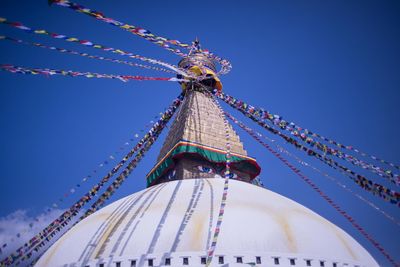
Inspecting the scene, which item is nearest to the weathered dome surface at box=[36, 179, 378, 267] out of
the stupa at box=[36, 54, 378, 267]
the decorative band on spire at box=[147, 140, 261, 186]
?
the stupa at box=[36, 54, 378, 267]

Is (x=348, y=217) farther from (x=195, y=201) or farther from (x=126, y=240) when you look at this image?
(x=126, y=240)

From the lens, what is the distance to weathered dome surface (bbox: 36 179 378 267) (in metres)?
5.22

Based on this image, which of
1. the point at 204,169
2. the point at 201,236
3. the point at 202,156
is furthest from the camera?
the point at 204,169

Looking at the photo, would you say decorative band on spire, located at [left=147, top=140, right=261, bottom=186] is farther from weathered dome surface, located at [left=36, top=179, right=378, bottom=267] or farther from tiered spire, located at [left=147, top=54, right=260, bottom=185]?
weathered dome surface, located at [left=36, top=179, right=378, bottom=267]

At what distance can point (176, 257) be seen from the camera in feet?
16.9

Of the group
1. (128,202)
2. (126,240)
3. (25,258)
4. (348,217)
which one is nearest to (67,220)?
(25,258)

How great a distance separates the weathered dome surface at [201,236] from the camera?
5223 mm

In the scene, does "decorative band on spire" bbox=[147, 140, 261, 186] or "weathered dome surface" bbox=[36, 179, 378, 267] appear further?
"decorative band on spire" bbox=[147, 140, 261, 186]

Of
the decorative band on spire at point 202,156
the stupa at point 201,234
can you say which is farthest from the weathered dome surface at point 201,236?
the decorative band on spire at point 202,156

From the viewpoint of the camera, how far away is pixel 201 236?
536cm

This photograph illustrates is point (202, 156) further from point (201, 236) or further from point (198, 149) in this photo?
point (201, 236)

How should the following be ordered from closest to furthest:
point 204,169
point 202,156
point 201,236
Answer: point 201,236, point 202,156, point 204,169

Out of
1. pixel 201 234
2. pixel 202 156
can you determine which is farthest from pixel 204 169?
pixel 201 234

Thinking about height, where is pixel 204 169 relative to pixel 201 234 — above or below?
above
